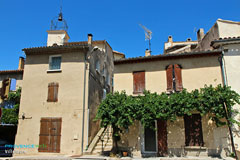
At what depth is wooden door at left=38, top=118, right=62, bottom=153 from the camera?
41.9 feet

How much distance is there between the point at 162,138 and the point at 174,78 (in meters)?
3.63

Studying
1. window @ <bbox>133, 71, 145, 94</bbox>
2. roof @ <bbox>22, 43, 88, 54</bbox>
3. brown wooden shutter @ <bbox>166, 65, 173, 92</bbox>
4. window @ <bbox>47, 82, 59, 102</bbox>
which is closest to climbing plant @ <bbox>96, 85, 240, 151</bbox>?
brown wooden shutter @ <bbox>166, 65, 173, 92</bbox>

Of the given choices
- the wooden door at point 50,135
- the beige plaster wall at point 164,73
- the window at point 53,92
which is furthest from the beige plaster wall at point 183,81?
the wooden door at point 50,135

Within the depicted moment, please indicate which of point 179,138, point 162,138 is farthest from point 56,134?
point 179,138

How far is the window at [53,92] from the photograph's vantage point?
13.7 m

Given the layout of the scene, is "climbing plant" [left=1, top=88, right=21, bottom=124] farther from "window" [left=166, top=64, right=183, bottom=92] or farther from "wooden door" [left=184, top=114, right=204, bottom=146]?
"wooden door" [left=184, top=114, right=204, bottom=146]

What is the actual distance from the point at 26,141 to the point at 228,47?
1394cm

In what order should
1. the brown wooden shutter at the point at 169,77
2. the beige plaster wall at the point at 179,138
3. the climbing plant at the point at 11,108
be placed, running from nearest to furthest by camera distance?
the beige plaster wall at the point at 179,138
the brown wooden shutter at the point at 169,77
the climbing plant at the point at 11,108

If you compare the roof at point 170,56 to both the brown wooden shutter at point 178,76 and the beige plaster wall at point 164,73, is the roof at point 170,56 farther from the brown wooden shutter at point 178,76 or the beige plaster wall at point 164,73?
the brown wooden shutter at point 178,76

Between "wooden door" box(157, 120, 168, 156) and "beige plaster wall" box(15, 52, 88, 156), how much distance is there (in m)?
4.81

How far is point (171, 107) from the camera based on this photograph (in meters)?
10.8

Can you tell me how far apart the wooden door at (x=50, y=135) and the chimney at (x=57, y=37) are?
413 inches

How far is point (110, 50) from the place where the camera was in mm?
23656

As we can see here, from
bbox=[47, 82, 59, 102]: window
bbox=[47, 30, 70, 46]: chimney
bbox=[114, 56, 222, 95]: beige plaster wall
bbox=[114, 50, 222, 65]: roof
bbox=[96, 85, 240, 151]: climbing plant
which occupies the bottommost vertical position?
bbox=[96, 85, 240, 151]: climbing plant
